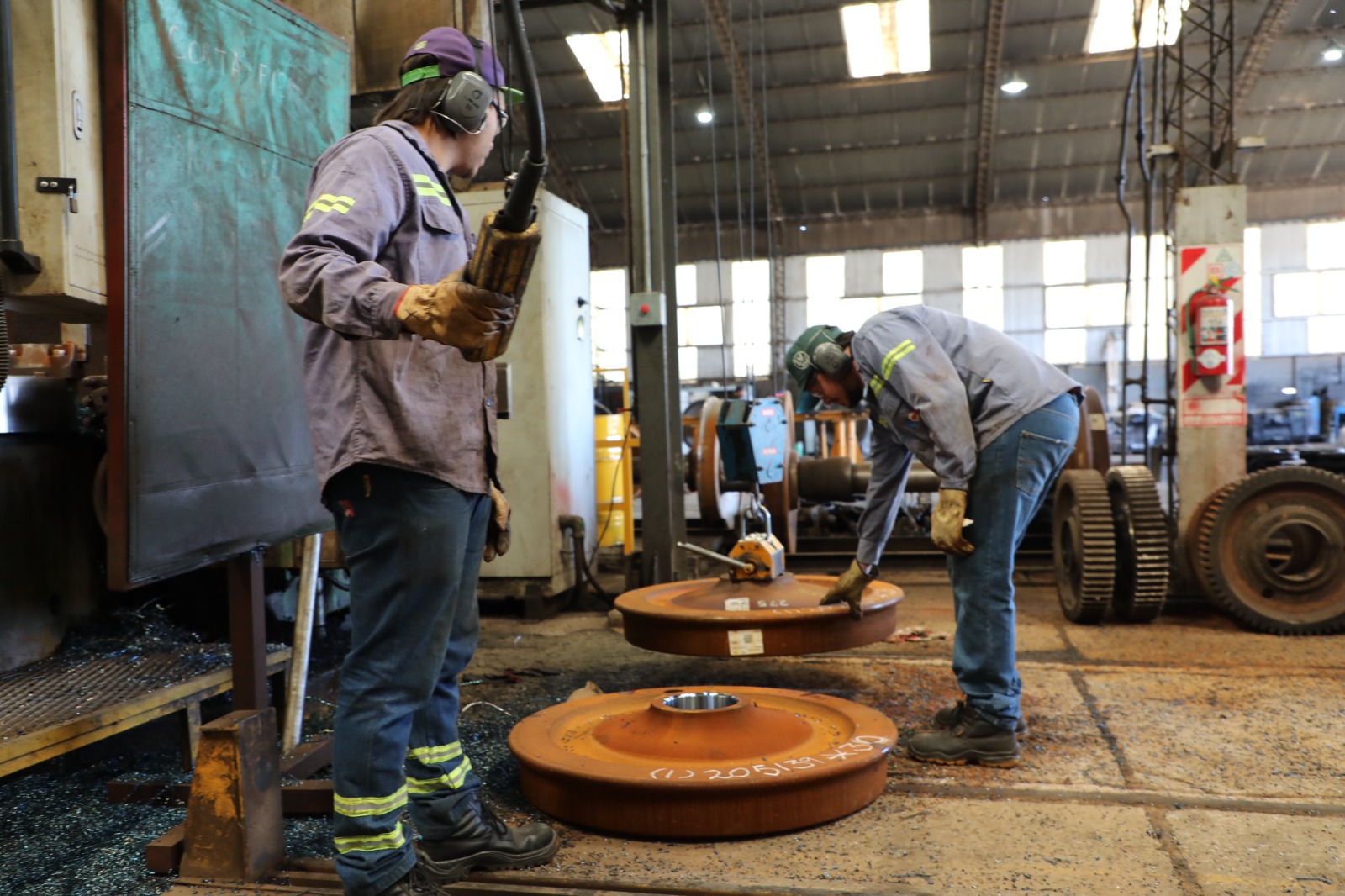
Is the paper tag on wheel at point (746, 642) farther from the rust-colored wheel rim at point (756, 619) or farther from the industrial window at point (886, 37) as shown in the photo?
the industrial window at point (886, 37)

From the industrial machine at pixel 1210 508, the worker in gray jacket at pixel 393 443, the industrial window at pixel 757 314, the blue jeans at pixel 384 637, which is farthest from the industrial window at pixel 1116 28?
the blue jeans at pixel 384 637

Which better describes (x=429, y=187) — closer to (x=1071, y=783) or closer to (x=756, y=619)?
(x=756, y=619)

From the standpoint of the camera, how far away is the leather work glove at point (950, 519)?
3074 millimetres

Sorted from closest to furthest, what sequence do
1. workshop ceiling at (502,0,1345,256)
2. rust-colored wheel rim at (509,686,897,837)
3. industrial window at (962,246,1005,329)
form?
rust-colored wheel rim at (509,686,897,837)
workshop ceiling at (502,0,1345,256)
industrial window at (962,246,1005,329)

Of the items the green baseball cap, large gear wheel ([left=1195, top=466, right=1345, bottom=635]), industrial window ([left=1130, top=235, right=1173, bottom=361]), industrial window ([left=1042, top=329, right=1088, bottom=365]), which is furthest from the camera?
industrial window ([left=1042, top=329, right=1088, bottom=365])

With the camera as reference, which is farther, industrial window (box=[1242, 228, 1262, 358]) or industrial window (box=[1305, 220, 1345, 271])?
industrial window (box=[1242, 228, 1262, 358])

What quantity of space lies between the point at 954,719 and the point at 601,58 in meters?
15.2

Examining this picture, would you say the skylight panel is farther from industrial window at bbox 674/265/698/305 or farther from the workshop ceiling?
industrial window at bbox 674/265/698/305

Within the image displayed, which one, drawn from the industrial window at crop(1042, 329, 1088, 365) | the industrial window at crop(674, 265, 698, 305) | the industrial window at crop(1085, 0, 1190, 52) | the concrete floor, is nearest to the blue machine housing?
the concrete floor

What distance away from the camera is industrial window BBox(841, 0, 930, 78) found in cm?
1537

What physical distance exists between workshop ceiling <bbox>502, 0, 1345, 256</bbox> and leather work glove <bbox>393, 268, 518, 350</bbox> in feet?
41.0

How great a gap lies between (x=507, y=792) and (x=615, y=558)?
165 inches

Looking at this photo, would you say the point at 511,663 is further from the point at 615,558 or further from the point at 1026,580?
the point at 1026,580

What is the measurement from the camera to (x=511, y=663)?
4832mm
